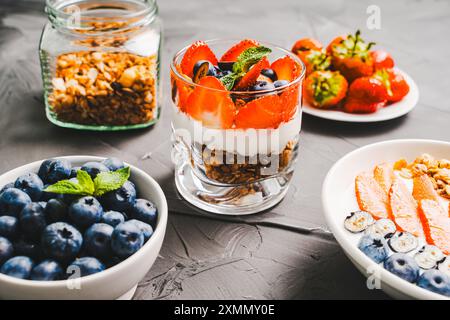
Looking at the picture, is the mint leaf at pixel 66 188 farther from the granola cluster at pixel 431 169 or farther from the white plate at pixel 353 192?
the granola cluster at pixel 431 169

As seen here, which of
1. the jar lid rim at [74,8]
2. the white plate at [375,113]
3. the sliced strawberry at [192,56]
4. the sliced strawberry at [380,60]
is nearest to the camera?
the sliced strawberry at [192,56]

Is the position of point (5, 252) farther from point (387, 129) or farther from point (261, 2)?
point (261, 2)

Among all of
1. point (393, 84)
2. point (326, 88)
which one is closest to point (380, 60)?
point (393, 84)

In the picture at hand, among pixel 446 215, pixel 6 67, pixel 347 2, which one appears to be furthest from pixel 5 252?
pixel 347 2

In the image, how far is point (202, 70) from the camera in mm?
943

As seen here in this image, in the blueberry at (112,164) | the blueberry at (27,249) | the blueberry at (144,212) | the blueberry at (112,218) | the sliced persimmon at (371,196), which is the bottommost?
the sliced persimmon at (371,196)

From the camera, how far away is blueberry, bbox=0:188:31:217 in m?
0.74

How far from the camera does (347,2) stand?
1908 millimetres

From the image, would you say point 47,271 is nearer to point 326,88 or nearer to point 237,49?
point 237,49

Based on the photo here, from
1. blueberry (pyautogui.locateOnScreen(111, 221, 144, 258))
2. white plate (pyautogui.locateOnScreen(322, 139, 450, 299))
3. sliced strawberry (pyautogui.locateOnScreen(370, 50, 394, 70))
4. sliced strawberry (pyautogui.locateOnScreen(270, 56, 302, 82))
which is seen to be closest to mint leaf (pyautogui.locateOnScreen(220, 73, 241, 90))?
sliced strawberry (pyautogui.locateOnScreen(270, 56, 302, 82))

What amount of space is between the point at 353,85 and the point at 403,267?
618mm

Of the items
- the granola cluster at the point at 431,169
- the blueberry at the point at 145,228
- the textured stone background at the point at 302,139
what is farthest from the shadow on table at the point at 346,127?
the blueberry at the point at 145,228

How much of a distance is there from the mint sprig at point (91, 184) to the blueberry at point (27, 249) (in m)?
0.08

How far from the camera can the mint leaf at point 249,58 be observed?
0.93 meters
